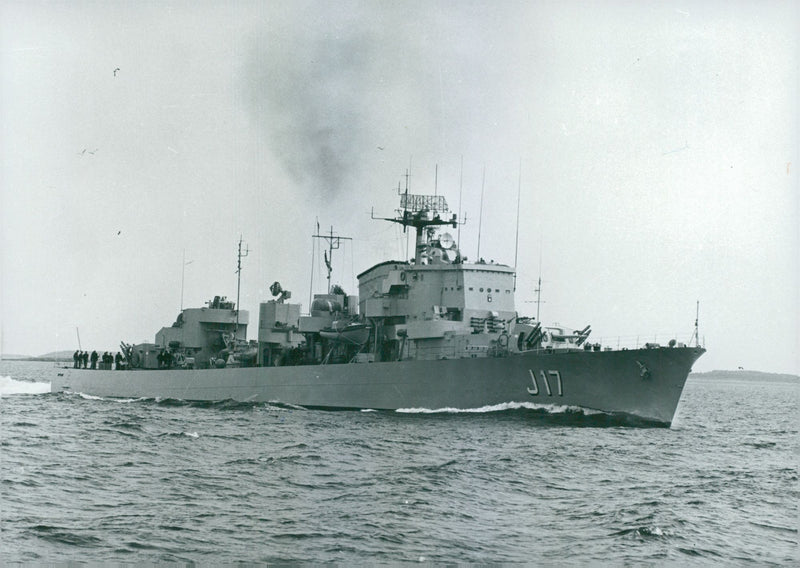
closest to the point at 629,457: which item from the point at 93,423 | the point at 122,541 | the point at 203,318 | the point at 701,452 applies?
the point at 701,452

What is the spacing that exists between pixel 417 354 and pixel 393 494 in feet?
47.1

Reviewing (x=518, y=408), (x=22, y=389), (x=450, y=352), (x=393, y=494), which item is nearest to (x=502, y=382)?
(x=518, y=408)

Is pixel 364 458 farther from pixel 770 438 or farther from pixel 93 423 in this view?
pixel 770 438

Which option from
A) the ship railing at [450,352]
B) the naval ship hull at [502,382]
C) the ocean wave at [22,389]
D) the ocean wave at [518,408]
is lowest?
the ocean wave at [22,389]

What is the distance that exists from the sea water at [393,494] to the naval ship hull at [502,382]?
91 cm

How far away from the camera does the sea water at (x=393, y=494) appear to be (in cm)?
966

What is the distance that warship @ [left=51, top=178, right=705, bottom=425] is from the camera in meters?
22.9

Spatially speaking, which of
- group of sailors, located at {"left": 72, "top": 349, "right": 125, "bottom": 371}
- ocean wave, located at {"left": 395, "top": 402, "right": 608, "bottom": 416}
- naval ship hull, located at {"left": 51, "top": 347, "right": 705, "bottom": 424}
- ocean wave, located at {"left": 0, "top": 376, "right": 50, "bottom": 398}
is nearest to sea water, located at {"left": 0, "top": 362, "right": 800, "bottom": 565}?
ocean wave, located at {"left": 395, "top": 402, "right": 608, "bottom": 416}

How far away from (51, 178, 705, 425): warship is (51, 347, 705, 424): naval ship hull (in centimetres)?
3

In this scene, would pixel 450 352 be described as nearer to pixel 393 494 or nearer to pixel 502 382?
pixel 502 382

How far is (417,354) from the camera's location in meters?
→ 27.0

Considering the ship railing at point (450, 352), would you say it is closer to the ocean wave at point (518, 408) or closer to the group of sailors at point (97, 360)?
the ocean wave at point (518, 408)

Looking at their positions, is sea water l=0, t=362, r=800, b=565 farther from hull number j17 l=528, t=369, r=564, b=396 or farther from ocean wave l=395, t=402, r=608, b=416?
hull number j17 l=528, t=369, r=564, b=396

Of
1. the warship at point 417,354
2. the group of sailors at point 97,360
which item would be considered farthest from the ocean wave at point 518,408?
the group of sailors at point 97,360
